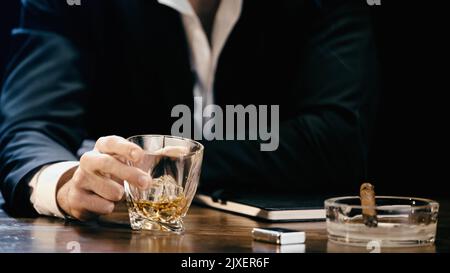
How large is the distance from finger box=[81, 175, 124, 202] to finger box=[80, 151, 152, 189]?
0.10 ft

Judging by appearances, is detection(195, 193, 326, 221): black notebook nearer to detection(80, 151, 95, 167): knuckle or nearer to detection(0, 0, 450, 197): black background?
detection(80, 151, 95, 167): knuckle

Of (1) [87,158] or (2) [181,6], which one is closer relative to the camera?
(1) [87,158]

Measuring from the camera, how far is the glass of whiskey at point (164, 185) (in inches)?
43.5

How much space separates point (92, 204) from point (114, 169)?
0.43 feet

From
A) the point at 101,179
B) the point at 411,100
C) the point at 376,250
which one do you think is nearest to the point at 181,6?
the point at 411,100

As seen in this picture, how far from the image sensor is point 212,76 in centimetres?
213

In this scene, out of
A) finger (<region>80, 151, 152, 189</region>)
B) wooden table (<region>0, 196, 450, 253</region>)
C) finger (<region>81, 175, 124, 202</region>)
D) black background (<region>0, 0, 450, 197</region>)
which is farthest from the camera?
black background (<region>0, 0, 450, 197</region>)

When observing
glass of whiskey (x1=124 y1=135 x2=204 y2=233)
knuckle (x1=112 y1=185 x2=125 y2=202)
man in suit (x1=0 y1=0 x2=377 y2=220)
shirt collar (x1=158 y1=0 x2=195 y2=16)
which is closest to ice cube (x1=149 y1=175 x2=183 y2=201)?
glass of whiskey (x1=124 y1=135 x2=204 y2=233)

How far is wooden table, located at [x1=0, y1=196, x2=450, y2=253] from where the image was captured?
3.21 feet

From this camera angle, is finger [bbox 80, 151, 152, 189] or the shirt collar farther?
the shirt collar

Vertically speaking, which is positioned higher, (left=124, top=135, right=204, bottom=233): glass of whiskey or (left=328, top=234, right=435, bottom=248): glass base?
(left=124, top=135, right=204, bottom=233): glass of whiskey

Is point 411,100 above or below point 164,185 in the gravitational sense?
above

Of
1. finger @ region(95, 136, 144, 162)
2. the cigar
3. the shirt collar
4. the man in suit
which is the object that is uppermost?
the shirt collar

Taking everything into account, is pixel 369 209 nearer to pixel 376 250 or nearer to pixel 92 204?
pixel 376 250
